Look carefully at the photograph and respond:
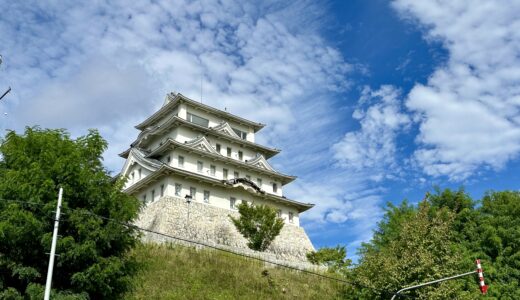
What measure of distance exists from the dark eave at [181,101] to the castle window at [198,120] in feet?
2.99

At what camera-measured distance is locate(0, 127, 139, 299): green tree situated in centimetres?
1728

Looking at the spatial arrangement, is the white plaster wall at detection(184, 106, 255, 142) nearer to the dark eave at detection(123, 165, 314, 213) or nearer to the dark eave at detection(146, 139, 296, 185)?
the dark eave at detection(146, 139, 296, 185)

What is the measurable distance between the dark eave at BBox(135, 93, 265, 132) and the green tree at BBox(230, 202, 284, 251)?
14.0m

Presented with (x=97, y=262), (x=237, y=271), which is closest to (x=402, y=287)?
(x=237, y=271)

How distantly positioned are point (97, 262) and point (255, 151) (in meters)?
38.1

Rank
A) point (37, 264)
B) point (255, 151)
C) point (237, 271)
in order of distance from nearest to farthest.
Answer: point (37, 264) → point (237, 271) → point (255, 151)

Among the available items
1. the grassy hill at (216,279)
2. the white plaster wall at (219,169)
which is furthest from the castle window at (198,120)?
the grassy hill at (216,279)

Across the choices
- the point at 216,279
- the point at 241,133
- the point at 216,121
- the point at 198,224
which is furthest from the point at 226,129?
the point at 216,279

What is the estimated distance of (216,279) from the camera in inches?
1129

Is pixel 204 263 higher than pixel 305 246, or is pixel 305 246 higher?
pixel 305 246

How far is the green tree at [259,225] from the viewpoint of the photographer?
4128 cm

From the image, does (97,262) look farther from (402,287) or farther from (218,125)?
(218,125)

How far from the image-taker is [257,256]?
34.0 m

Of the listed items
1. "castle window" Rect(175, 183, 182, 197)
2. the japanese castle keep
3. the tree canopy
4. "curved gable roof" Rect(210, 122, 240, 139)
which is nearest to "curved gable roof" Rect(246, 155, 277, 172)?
the japanese castle keep
